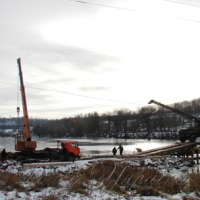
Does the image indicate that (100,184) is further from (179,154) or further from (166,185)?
(179,154)

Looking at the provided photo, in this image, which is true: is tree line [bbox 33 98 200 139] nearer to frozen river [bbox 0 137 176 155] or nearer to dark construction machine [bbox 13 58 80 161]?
frozen river [bbox 0 137 176 155]

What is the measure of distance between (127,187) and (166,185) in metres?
2.17

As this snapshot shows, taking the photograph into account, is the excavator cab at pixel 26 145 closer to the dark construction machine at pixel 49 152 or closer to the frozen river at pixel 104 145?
the dark construction machine at pixel 49 152

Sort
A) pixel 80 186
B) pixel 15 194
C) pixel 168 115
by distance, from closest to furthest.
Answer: pixel 15 194 → pixel 80 186 → pixel 168 115

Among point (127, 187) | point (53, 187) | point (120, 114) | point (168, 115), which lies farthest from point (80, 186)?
point (120, 114)

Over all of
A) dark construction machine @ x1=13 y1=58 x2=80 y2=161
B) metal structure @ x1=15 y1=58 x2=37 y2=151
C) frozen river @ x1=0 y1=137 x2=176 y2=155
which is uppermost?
metal structure @ x1=15 y1=58 x2=37 y2=151

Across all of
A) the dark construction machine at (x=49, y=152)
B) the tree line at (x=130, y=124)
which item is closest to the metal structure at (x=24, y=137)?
the dark construction machine at (x=49, y=152)

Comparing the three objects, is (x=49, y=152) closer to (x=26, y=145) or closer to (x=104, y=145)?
(x=26, y=145)

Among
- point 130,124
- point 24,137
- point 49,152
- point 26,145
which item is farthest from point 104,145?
point 130,124

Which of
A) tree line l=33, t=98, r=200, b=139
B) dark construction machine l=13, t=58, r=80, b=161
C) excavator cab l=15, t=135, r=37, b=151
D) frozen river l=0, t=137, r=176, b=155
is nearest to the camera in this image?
dark construction machine l=13, t=58, r=80, b=161

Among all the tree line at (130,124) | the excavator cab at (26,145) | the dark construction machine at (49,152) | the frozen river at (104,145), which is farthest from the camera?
the tree line at (130,124)

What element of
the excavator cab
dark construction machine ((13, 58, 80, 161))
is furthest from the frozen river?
the excavator cab

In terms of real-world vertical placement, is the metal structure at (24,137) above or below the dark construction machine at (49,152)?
above

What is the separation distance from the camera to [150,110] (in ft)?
469
